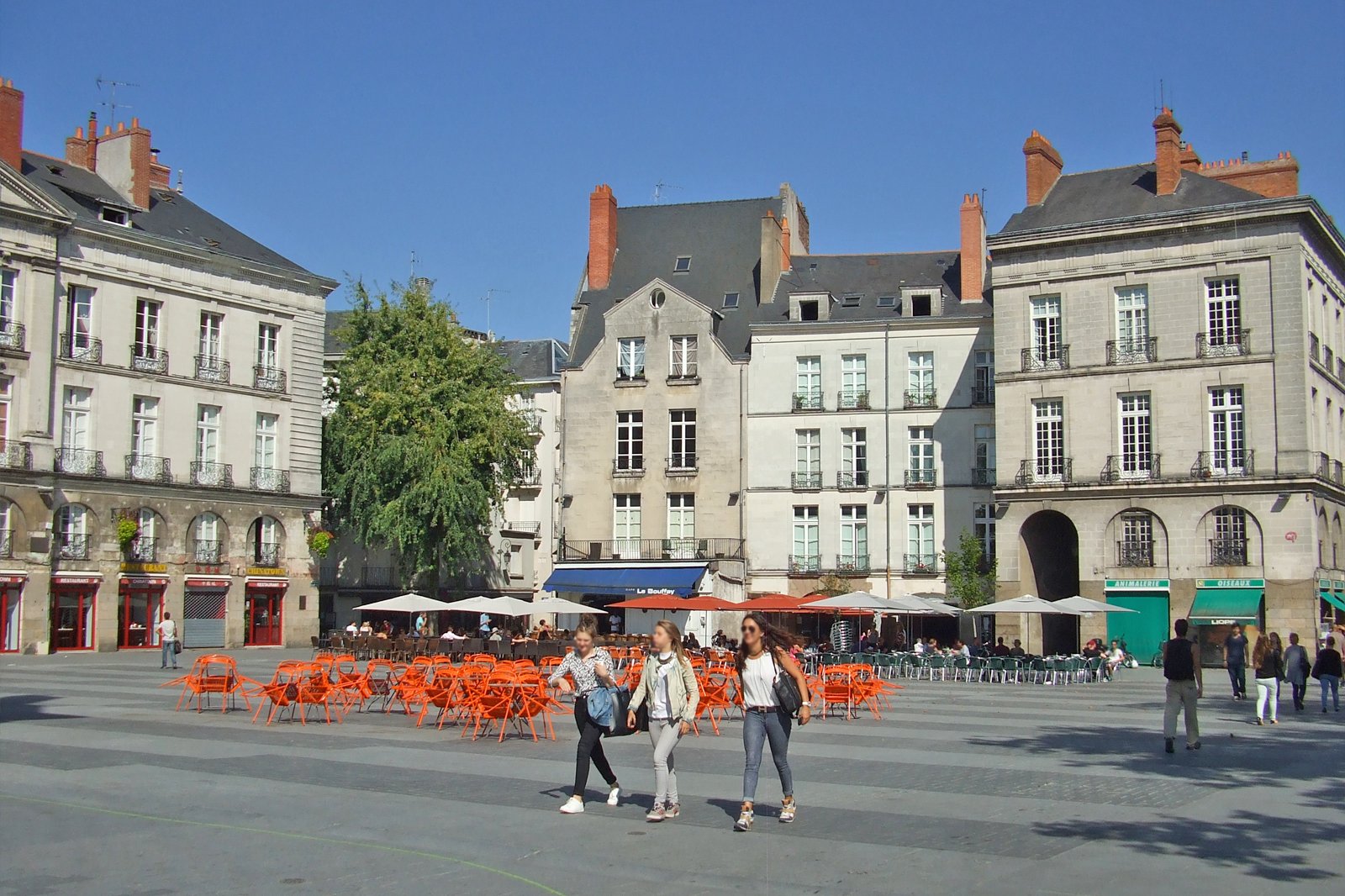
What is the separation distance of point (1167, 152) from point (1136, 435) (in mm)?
8580

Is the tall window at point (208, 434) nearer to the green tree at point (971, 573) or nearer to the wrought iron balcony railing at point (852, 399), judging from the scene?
the wrought iron balcony railing at point (852, 399)

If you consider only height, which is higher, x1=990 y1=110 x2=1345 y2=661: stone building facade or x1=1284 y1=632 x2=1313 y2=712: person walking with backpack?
x1=990 y1=110 x2=1345 y2=661: stone building facade

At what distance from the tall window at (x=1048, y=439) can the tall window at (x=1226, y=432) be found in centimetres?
429

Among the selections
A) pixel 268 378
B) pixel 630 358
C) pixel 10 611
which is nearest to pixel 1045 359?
pixel 630 358

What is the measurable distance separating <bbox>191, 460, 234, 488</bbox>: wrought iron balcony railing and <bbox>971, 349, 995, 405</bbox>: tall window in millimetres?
24385

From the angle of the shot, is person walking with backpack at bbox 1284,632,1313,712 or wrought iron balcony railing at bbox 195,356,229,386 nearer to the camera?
person walking with backpack at bbox 1284,632,1313,712

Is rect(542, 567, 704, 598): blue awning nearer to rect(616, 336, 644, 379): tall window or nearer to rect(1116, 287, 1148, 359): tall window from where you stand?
rect(616, 336, 644, 379): tall window

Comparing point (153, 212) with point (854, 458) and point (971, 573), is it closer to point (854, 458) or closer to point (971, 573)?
point (854, 458)

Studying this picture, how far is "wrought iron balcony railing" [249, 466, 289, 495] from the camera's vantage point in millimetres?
45906

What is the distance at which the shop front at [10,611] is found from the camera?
127 ft

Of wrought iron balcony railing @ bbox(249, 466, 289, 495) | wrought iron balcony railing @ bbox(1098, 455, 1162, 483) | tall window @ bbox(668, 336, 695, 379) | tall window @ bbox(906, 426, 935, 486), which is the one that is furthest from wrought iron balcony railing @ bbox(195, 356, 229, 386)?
wrought iron balcony railing @ bbox(1098, 455, 1162, 483)

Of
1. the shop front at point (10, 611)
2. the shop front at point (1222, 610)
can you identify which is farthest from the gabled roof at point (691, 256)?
the shop front at point (10, 611)

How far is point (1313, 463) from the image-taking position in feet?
Result: 130

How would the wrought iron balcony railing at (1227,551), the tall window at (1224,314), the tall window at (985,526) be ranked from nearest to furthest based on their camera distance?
the wrought iron balcony railing at (1227,551) → the tall window at (1224,314) → the tall window at (985,526)
